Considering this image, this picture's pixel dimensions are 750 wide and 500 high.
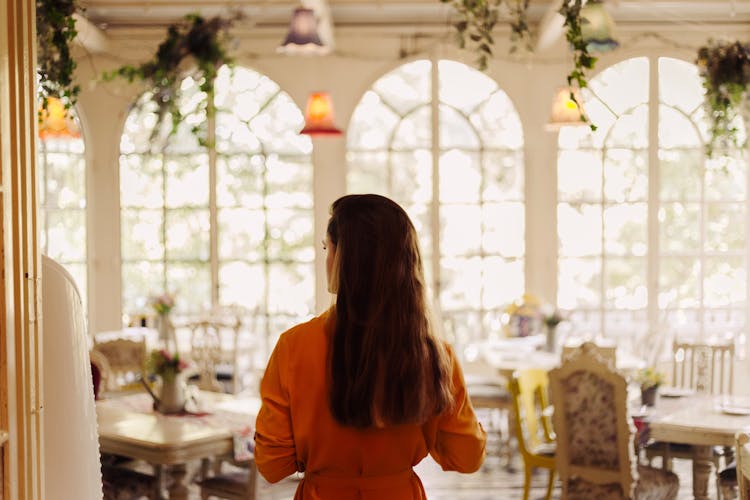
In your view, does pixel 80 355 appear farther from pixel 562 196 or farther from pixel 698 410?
pixel 562 196

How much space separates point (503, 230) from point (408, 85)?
1588mm

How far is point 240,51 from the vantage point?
8.92 metres

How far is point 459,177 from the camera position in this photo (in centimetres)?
905

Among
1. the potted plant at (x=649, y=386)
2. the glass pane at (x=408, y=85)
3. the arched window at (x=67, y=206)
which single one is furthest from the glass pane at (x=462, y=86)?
the potted plant at (x=649, y=386)

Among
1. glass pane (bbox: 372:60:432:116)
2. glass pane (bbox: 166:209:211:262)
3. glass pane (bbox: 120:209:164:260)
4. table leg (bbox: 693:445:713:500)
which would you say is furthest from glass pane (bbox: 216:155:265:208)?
table leg (bbox: 693:445:713:500)

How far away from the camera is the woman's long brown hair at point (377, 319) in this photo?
2.06m

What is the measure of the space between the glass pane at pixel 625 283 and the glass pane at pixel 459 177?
1.40 metres

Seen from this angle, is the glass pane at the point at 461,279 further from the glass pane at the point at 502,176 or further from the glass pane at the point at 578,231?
the glass pane at the point at 578,231

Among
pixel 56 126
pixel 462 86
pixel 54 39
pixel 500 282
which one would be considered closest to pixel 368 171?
pixel 462 86

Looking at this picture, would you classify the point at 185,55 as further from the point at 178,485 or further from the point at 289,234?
the point at 178,485

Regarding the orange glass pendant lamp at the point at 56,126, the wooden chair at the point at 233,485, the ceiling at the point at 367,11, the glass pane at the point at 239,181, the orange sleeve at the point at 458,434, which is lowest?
the wooden chair at the point at 233,485

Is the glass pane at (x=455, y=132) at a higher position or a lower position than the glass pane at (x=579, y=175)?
higher

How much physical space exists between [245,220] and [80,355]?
262 inches

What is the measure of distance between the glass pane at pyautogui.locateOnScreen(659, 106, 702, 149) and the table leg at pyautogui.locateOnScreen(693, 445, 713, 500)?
4563mm
